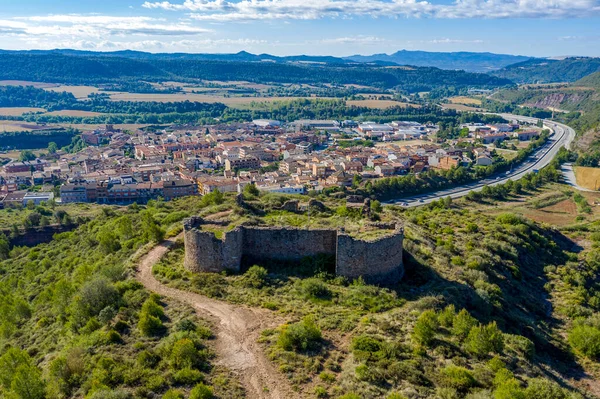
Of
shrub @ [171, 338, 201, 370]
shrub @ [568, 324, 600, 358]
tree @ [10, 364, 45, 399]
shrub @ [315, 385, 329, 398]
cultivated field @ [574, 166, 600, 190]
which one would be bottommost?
cultivated field @ [574, 166, 600, 190]

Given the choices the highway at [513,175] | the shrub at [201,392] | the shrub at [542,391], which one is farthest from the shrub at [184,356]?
the highway at [513,175]

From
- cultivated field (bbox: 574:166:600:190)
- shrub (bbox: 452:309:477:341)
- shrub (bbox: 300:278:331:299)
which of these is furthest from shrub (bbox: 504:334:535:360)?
cultivated field (bbox: 574:166:600:190)

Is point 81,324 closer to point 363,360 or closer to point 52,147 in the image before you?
point 363,360

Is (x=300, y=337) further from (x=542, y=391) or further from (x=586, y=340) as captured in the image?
(x=586, y=340)

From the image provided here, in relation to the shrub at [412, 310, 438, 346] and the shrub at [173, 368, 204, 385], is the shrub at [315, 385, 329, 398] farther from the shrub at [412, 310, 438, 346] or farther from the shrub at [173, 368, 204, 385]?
the shrub at [412, 310, 438, 346]

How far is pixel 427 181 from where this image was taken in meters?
118

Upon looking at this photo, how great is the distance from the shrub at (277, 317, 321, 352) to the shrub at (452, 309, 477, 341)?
7.93 m

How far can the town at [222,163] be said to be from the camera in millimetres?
115938

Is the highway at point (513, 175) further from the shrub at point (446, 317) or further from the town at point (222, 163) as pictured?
the shrub at point (446, 317)

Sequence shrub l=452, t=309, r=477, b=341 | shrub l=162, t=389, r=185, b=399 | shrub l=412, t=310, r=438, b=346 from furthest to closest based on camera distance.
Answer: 1. shrub l=452, t=309, r=477, b=341
2. shrub l=412, t=310, r=438, b=346
3. shrub l=162, t=389, r=185, b=399

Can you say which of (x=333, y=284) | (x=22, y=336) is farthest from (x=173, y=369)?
(x=22, y=336)

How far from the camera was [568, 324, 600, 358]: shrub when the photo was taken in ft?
110

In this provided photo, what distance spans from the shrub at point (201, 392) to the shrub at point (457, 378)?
411 inches

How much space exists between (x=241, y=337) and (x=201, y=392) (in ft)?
18.3
